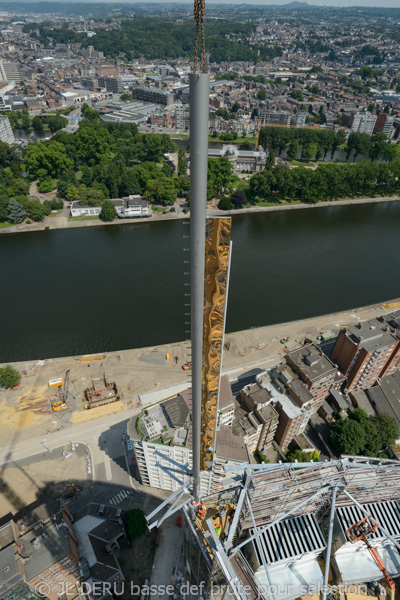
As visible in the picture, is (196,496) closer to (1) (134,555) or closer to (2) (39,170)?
(1) (134,555)

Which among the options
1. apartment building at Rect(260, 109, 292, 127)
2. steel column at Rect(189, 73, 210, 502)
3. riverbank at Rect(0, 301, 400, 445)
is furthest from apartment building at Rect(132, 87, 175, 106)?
steel column at Rect(189, 73, 210, 502)

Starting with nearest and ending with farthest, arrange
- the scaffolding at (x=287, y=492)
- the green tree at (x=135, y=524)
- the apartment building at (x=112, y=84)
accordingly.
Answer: the scaffolding at (x=287, y=492) → the green tree at (x=135, y=524) → the apartment building at (x=112, y=84)

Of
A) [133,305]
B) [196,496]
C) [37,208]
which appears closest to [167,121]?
[37,208]

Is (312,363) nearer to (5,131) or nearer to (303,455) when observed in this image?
(303,455)

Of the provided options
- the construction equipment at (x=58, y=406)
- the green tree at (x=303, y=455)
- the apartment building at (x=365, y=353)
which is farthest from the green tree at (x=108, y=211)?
the green tree at (x=303, y=455)

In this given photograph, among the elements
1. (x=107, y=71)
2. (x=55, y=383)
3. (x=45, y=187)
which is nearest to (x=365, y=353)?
(x=55, y=383)

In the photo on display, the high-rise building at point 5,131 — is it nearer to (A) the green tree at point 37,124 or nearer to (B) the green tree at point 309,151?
(A) the green tree at point 37,124
